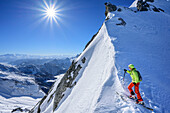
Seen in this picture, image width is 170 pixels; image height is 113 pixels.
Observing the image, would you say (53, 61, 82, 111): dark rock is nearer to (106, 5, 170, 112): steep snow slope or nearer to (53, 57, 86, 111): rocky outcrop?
(53, 57, 86, 111): rocky outcrop

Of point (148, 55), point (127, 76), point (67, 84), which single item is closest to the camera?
point (127, 76)

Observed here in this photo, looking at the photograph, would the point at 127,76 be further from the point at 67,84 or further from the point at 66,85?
the point at 66,85

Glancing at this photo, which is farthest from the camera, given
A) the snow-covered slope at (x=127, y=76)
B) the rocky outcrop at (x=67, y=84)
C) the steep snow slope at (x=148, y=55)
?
the rocky outcrop at (x=67, y=84)

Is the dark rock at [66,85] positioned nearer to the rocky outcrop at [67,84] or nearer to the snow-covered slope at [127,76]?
the rocky outcrop at [67,84]

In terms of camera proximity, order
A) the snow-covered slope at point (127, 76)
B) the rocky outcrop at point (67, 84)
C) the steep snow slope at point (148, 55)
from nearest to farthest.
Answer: the snow-covered slope at point (127, 76), the steep snow slope at point (148, 55), the rocky outcrop at point (67, 84)

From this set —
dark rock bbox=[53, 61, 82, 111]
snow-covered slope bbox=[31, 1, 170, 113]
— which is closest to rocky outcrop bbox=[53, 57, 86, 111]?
dark rock bbox=[53, 61, 82, 111]

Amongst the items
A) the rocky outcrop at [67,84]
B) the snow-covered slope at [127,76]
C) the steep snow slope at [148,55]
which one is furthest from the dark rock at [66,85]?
the steep snow slope at [148,55]

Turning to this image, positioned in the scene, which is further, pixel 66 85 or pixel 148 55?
pixel 66 85

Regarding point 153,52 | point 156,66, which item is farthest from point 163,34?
point 156,66

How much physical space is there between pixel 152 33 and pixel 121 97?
19.6 m

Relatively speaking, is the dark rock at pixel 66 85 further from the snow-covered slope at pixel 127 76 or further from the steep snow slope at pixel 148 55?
the steep snow slope at pixel 148 55

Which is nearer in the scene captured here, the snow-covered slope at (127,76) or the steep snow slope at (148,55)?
the snow-covered slope at (127,76)

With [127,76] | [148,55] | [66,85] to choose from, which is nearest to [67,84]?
[66,85]

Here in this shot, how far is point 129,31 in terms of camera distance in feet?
64.9
